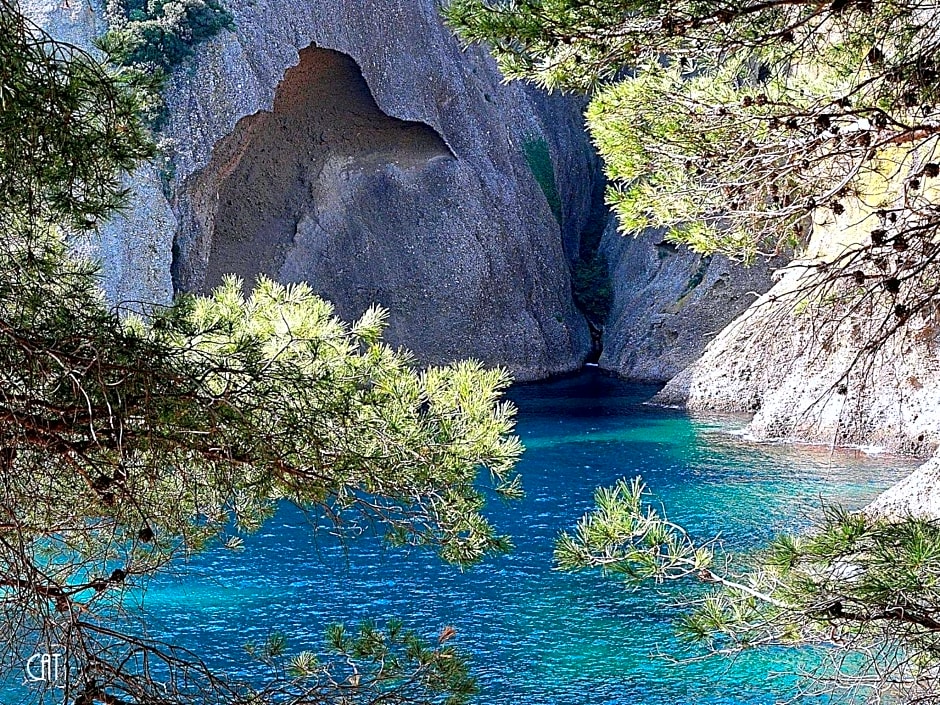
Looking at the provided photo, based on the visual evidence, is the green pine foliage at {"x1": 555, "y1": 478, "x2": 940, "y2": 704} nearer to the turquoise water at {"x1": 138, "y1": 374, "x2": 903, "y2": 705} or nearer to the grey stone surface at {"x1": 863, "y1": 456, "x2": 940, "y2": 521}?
the turquoise water at {"x1": 138, "y1": 374, "x2": 903, "y2": 705}

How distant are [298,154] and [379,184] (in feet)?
5.84

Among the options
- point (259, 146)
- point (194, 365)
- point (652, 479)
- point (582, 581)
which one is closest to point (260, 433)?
point (194, 365)

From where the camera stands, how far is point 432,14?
80.1 feet

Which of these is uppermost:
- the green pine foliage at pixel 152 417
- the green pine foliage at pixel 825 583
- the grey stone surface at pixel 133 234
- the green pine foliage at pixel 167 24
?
the green pine foliage at pixel 167 24

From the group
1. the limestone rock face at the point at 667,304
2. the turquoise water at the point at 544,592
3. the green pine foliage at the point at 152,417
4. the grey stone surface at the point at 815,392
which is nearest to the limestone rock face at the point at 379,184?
the limestone rock face at the point at 667,304

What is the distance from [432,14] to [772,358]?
1131cm

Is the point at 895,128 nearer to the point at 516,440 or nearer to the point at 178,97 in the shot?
the point at 516,440

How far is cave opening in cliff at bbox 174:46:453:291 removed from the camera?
73.2ft

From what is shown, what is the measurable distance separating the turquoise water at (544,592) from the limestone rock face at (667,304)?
23.6 ft

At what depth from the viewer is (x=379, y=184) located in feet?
77.6

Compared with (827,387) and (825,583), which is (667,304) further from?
(825,583)

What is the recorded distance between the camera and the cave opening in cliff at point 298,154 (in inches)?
878

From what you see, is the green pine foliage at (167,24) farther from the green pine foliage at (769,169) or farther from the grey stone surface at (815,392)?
the green pine foliage at (769,169)

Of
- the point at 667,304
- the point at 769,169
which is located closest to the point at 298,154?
the point at 667,304
